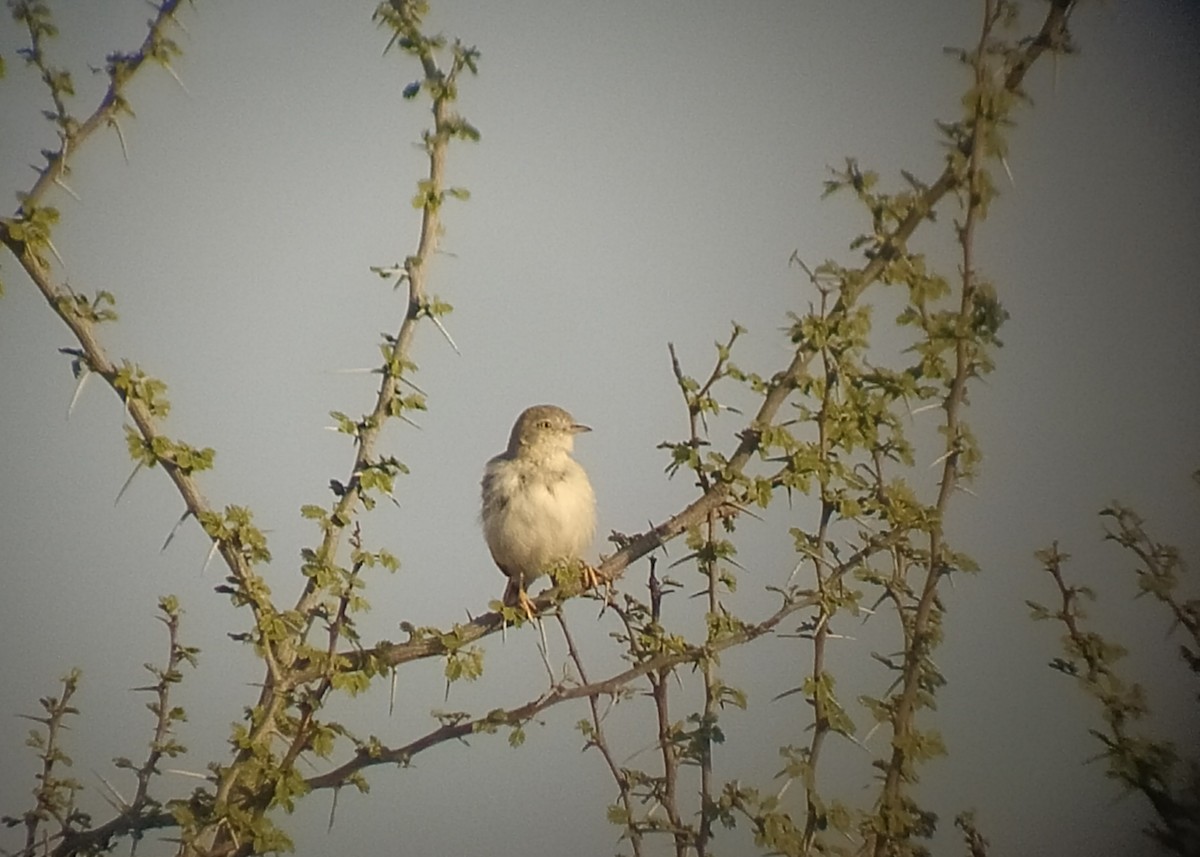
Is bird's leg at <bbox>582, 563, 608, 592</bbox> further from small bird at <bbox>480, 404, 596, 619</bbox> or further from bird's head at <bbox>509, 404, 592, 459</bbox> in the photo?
bird's head at <bbox>509, 404, 592, 459</bbox>

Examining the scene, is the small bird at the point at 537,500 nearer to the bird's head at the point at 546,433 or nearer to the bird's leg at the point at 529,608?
the bird's head at the point at 546,433

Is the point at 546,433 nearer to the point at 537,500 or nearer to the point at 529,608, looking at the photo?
the point at 537,500

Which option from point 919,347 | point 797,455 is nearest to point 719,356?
point 797,455

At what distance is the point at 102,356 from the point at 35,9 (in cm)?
106

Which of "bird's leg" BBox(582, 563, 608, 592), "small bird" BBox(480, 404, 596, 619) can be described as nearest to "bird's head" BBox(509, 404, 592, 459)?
"small bird" BBox(480, 404, 596, 619)

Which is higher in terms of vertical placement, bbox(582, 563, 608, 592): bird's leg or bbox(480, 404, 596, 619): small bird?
bbox(480, 404, 596, 619): small bird

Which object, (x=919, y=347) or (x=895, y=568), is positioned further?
(x=895, y=568)

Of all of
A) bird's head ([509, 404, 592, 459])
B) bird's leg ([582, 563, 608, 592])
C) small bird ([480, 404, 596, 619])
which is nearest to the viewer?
bird's leg ([582, 563, 608, 592])

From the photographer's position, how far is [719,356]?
3.16m

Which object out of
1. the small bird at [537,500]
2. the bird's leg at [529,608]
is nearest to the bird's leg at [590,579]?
the bird's leg at [529,608]

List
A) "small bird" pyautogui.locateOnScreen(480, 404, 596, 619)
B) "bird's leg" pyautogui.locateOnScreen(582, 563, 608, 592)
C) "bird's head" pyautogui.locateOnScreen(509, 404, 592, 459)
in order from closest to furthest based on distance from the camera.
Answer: "bird's leg" pyautogui.locateOnScreen(582, 563, 608, 592) < "small bird" pyautogui.locateOnScreen(480, 404, 596, 619) < "bird's head" pyautogui.locateOnScreen(509, 404, 592, 459)

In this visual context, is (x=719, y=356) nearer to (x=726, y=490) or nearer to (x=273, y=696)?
(x=726, y=490)

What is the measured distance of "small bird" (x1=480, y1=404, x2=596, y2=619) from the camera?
4.61m

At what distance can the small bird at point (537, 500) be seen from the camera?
4609 mm
